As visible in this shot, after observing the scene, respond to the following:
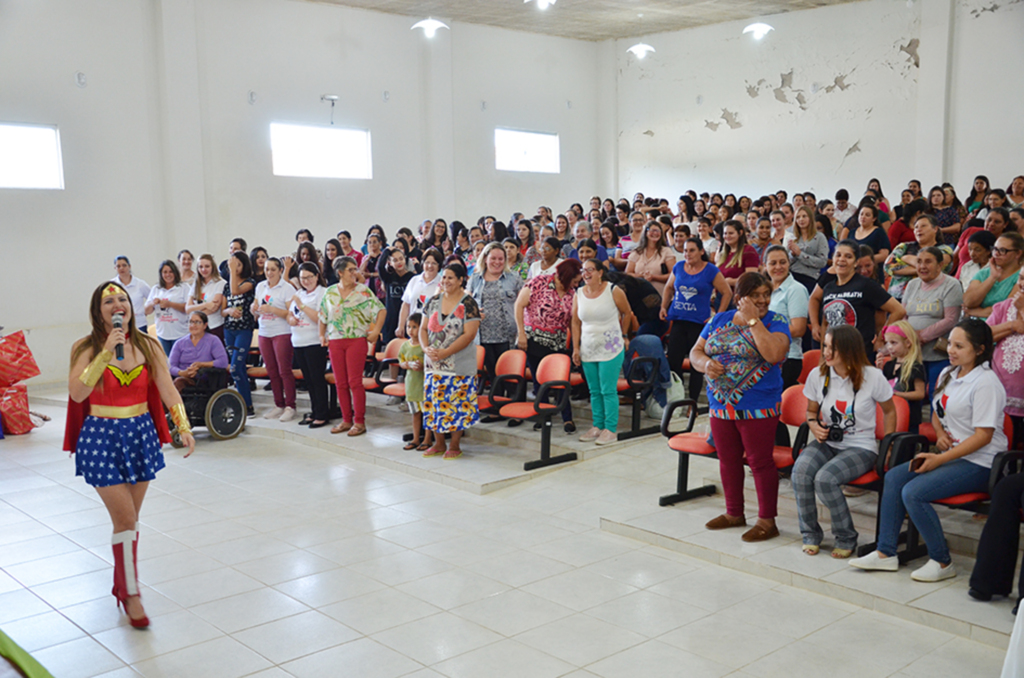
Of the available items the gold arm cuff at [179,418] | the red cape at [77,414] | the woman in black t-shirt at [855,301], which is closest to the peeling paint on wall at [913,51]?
the woman in black t-shirt at [855,301]

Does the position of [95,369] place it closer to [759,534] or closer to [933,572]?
[759,534]

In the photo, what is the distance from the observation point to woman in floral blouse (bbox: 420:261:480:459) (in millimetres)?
6305

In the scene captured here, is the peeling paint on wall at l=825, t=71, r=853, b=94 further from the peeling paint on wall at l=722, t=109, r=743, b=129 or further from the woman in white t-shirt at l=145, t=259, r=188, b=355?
the woman in white t-shirt at l=145, t=259, r=188, b=355

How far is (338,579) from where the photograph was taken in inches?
173

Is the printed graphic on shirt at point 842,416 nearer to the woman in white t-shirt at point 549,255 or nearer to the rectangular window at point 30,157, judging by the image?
the woman in white t-shirt at point 549,255

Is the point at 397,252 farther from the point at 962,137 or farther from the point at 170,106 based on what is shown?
the point at 962,137

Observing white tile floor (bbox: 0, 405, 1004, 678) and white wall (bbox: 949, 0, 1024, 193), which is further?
white wall (bbox: 949, 0, 1024, 193)

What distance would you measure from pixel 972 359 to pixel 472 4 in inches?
432

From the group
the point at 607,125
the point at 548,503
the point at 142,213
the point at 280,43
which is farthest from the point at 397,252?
the point at 607,125

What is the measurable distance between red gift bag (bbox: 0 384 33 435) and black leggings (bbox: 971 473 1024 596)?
26.8 ft

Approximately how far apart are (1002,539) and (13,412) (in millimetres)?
8282

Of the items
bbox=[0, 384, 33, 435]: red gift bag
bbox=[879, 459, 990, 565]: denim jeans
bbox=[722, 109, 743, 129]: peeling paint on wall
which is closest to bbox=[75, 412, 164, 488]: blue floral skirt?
bbox=[879, 459, 990, 565]: denim jeans

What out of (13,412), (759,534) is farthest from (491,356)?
(13,412)

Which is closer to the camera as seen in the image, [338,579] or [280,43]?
[338,579]
